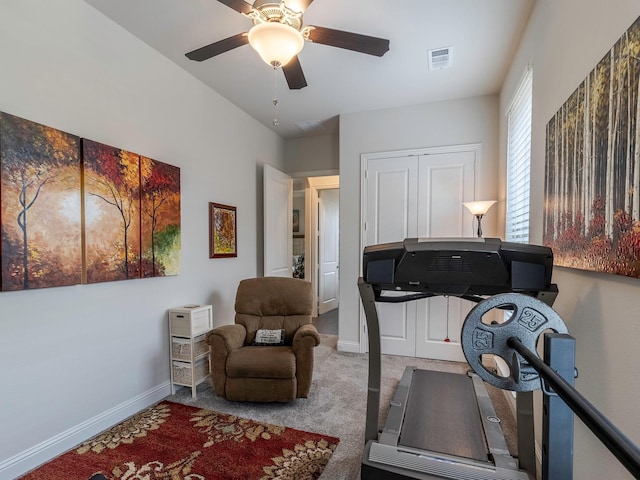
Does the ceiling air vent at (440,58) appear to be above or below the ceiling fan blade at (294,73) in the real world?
above

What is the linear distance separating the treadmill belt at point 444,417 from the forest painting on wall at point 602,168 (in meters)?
1.16

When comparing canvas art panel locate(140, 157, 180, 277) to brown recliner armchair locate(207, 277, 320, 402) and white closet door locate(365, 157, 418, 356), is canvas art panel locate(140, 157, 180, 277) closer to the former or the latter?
brown recliner armchair locate(207, 277, 320, 402)

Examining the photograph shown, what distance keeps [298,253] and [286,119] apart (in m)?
2.78

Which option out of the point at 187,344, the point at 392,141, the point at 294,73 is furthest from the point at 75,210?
the point at 392,141

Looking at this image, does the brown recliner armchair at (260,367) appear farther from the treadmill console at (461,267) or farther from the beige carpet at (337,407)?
the treadmill console at (461,267)

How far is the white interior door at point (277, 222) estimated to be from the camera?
13.5ft

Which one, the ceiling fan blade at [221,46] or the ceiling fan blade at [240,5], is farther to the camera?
the ceiling fan blade at [221,46]

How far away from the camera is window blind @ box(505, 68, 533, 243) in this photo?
237 centimetres

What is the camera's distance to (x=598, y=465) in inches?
47.0

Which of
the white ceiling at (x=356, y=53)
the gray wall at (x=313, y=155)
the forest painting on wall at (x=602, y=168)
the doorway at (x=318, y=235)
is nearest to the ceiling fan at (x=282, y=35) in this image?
the white ceiling at (x=356, y=53)

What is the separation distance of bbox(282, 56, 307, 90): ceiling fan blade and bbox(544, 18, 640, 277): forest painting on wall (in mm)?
1595

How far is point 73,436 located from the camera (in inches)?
81.0

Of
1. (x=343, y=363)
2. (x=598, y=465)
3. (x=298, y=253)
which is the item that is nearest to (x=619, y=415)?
(x=598, y=465)

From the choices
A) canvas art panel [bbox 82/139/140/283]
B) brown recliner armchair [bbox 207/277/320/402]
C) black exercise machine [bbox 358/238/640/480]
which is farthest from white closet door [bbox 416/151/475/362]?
canvas art panel [bbox 82/139/140/283]
